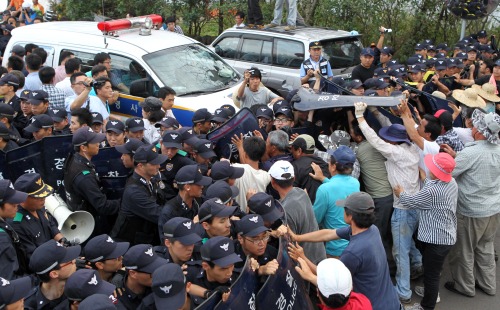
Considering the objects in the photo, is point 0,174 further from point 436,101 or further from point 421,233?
point 436,101

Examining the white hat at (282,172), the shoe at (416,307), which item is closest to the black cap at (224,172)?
the white hat at (282,172)

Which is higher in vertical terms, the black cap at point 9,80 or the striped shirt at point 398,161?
the black cap at point 9,80

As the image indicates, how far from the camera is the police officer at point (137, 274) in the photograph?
3.95 meters

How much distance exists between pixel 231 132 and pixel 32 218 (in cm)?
239

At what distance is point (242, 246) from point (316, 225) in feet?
3.28

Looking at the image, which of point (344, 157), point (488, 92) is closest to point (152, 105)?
point (344, 157)

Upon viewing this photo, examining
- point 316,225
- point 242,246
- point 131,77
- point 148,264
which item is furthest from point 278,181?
point 131,77

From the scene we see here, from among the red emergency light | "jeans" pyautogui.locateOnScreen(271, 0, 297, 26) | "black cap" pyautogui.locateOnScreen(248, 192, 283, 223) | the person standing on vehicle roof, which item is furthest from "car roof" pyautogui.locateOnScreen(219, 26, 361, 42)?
"black cap" pyautogui.locateOnScreen(248, 192, 283, 223)

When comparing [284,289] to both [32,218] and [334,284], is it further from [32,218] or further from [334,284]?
[32,218]

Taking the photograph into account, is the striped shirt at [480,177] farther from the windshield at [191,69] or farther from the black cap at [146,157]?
the windshield at [191,69]

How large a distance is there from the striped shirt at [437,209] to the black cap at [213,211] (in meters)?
2.18

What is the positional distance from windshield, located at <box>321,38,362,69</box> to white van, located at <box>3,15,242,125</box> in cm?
224

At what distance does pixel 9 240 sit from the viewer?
14.1 ft

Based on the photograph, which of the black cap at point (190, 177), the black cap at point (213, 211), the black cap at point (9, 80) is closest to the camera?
the black cap at point (213, 211)
